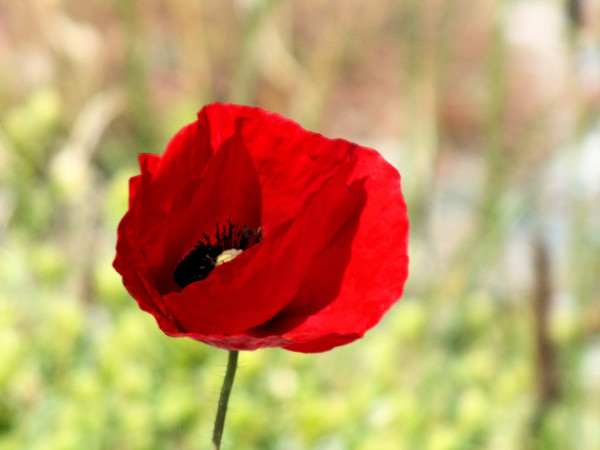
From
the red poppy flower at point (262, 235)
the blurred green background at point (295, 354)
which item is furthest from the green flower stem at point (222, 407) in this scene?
the blurred green background at point (295, 354)

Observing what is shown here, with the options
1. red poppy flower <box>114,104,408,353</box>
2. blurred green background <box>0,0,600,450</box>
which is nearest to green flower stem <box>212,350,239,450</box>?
red poppy flower <box>114,104,408,353</box>

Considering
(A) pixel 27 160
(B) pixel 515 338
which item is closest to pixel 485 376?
(B) pixel 515 338

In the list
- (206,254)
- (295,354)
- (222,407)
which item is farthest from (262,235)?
(295,354)

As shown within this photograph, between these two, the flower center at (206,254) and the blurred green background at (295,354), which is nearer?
the flower center at (206,254)

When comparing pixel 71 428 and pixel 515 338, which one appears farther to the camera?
pixel 515 338

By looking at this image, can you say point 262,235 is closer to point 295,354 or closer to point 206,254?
point 206,254

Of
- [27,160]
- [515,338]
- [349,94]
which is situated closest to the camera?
[27,160]

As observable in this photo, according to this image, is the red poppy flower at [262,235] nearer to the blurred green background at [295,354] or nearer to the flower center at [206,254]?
the flower center at [206,254]

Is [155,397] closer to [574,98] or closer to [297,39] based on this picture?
[574,98]
